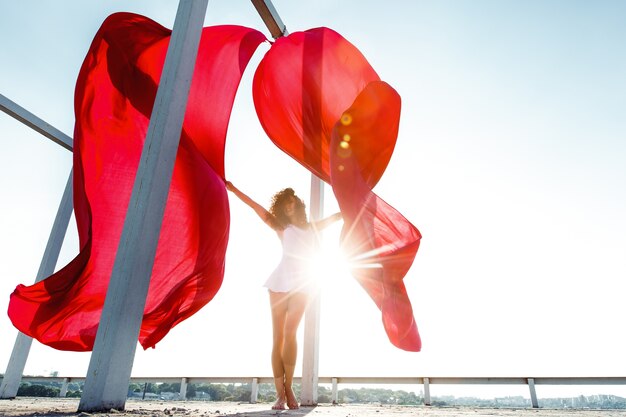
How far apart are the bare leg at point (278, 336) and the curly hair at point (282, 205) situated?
65 cm

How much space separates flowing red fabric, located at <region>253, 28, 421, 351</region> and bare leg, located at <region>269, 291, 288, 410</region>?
724mm

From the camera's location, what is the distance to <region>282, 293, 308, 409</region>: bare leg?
2.79 meters

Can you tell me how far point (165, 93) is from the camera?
1.89 meters

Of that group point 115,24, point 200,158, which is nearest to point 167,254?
point 200,158

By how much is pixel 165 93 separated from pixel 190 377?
4.96 meters

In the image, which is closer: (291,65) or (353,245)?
(353,245)

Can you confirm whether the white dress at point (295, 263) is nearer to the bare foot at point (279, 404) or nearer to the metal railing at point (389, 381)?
the bare foot at point (279, 404)

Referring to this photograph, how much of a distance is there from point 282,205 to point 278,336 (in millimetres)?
1100

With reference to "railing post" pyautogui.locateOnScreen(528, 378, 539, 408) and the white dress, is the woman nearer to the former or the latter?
the white dress

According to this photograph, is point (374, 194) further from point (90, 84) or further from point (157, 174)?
point (90, 84)

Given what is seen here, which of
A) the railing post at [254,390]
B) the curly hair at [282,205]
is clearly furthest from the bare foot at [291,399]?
the railing post at [254,390]

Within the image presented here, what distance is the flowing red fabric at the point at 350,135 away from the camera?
2.43 metres

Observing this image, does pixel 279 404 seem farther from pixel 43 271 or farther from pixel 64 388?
pixel 64 388

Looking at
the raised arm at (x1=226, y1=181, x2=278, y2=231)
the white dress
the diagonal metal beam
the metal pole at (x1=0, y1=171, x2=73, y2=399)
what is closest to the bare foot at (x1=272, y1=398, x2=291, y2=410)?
the white dress
